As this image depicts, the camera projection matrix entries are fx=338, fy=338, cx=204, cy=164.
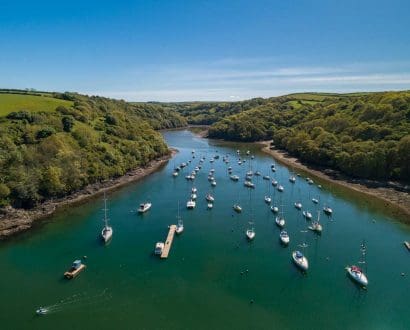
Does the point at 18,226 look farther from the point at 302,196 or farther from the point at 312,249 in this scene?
the point at 302,196

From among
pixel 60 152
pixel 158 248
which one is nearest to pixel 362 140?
pixel 158 248

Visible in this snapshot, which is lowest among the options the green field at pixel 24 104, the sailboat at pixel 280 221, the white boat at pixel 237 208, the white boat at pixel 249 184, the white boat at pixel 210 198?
the white boat at pixel 249 184

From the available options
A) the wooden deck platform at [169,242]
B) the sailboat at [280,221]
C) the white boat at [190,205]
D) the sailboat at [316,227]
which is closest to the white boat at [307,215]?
the sailboat at [316,227]

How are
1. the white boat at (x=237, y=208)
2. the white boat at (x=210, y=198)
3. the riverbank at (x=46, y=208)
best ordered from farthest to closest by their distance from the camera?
the white boat at (x=210, y=198) → the white boat at (x=237, y=208) → the riverbank at (x=46, y=208)

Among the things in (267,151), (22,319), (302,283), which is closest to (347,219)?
(302,283)

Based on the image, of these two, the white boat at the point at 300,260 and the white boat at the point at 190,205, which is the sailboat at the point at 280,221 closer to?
the white boat at the point at 300,260

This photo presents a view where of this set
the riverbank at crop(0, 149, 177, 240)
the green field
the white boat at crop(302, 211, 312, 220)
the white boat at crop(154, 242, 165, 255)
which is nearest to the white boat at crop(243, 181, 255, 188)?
the white boat at crop(302, 211, 312, 220)
